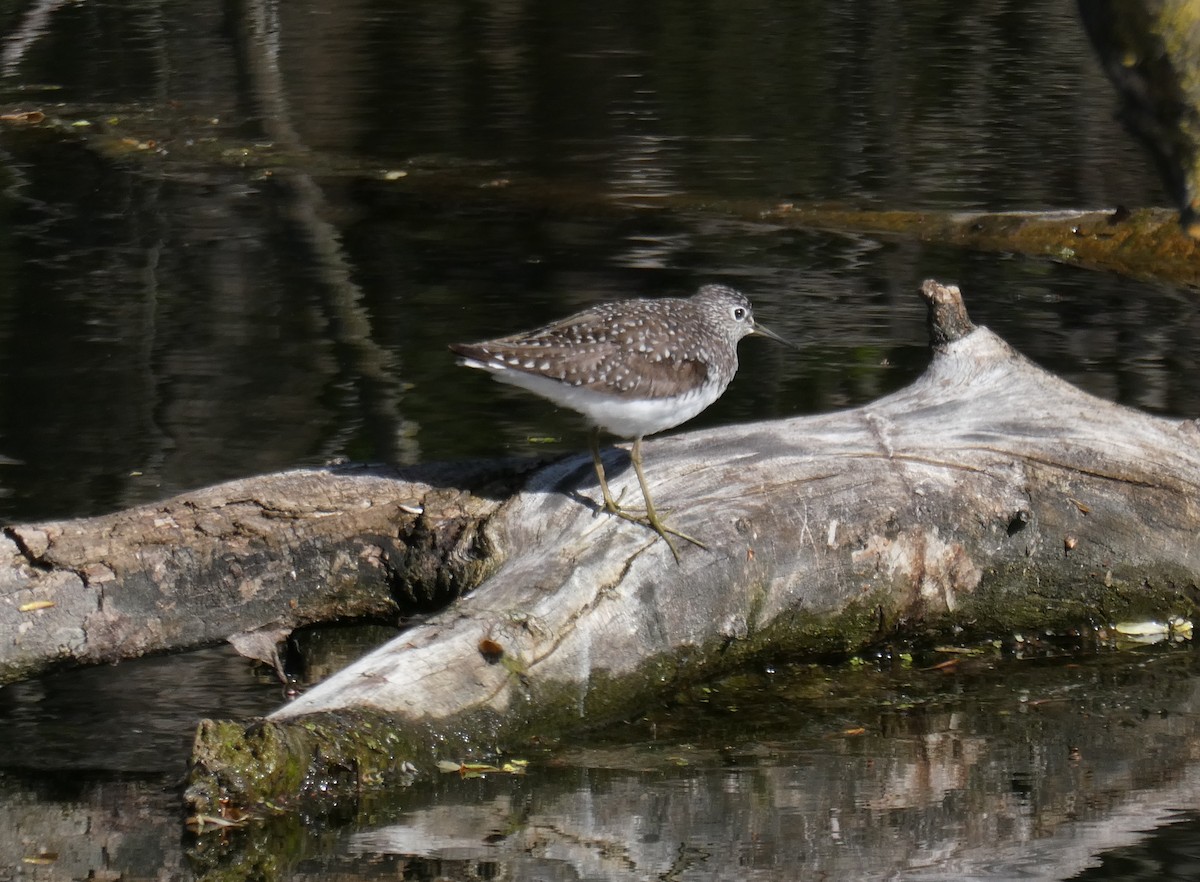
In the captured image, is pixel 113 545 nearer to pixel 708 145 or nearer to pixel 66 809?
pixel 66 809

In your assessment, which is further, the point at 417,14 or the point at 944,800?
the point at 417,14

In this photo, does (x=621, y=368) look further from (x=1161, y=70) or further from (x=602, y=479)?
(x=1161, y=70)

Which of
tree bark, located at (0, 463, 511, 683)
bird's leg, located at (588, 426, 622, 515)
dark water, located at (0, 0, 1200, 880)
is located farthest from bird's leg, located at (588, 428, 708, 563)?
dark water, located at (0, 0, 1200, 880)

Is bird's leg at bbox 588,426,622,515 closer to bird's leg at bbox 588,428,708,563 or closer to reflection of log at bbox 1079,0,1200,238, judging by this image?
bird's leg at bbox 588,428,708,563

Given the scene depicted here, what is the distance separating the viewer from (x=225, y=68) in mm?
18531

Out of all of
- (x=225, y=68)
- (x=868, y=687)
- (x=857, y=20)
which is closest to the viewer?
(x=868, y=687)

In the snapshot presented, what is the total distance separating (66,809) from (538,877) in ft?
4.74

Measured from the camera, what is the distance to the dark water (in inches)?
188

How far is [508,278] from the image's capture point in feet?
36.2

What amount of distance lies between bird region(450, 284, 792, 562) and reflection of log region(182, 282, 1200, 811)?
0.60 ft

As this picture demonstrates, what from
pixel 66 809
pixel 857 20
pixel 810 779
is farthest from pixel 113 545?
pixel 857 20

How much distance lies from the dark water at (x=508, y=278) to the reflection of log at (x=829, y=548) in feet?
0.92

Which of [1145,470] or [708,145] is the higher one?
[1145,470]

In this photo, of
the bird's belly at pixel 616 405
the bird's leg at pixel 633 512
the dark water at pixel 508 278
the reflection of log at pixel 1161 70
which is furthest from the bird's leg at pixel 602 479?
the reflection of log at pixel 1161 70
